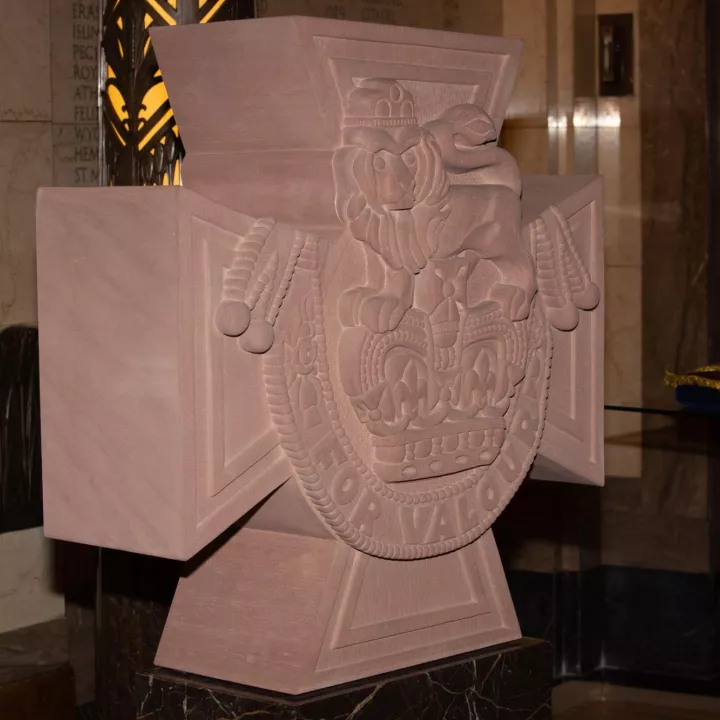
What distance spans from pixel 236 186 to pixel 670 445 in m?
2.71

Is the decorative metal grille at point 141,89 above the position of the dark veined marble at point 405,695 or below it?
above

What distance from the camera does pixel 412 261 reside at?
2703mm

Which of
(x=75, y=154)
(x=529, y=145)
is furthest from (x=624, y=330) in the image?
(x=75, y=154)

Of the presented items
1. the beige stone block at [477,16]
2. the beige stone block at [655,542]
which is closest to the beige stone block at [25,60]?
the beige stone block at [477,16]

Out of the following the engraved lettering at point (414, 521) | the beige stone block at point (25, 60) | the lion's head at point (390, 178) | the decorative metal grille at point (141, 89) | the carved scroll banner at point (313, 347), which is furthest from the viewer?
the beige stone block at point (25, 60)

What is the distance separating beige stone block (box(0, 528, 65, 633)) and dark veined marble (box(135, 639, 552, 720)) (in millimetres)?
1410

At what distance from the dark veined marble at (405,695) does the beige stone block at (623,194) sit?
225 centimetres

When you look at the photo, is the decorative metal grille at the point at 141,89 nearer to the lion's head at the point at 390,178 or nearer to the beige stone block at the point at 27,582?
the lion's head at the point at 390,178

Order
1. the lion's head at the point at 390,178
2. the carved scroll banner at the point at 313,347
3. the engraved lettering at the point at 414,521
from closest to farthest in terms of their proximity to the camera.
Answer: the carved scroll banner at the point at 313,347 → the lion's head at the point at 390,178 → the engraved lettering at the point at 414,521

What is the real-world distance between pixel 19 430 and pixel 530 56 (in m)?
2.05

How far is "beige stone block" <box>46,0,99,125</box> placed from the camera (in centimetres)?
418

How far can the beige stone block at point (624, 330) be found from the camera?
16.5 feet

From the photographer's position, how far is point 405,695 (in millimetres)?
2742

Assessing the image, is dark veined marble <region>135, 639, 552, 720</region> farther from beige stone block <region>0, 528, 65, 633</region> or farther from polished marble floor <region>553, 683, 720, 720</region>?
polished marble floor <region>553, 683, 720, 720</region>
